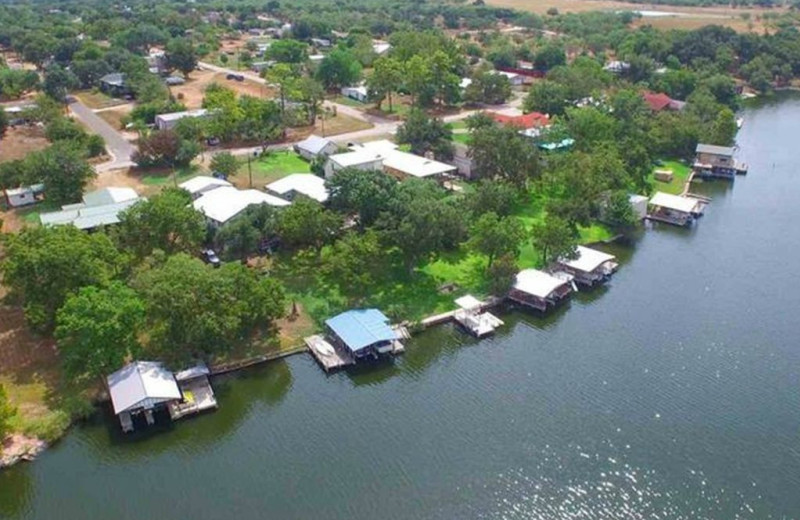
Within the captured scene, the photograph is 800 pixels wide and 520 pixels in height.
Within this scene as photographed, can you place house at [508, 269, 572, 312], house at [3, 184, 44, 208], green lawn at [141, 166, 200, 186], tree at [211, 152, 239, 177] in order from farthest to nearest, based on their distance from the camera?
green lawn at [141, 166, 200, 186] < tree at [211, 152, 239, 177] < house at [3, 184, 44, 208] < house at [508, 269, 572, 312]

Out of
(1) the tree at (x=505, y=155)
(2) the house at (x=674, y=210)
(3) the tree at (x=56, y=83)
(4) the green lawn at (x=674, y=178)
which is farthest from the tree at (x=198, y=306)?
(3) the tree at (x=56, y=83)

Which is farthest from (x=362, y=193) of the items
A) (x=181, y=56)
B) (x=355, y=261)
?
(x=181, y=56)

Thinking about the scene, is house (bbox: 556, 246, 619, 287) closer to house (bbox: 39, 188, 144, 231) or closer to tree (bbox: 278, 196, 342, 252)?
tree (bbox: 278, 196, 342, 252)

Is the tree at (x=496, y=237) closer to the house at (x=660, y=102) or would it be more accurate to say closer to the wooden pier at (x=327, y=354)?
the wooden pier at (x=327, y=354)

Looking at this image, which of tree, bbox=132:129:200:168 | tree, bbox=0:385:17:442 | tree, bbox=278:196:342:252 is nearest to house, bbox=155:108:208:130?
tree, bbox=132:129:200:168

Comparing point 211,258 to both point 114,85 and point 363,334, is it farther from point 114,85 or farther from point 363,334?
point 114,85

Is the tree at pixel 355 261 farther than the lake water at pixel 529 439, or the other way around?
the tree at pixel 355 261
